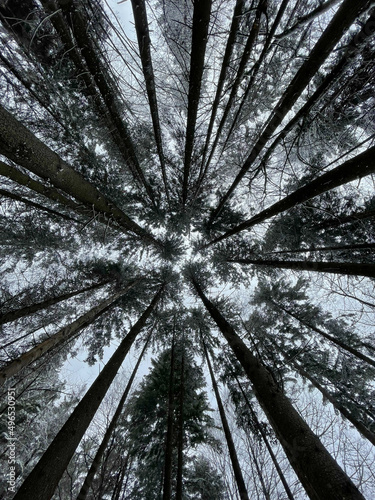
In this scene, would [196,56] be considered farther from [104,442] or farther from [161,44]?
[104,442]

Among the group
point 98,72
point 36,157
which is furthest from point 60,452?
point 98,72

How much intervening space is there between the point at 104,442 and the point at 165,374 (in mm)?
3396

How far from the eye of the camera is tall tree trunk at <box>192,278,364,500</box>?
2.09 m

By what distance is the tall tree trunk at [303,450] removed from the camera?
2.09 m

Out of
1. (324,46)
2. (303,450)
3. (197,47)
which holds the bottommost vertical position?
(303,450)

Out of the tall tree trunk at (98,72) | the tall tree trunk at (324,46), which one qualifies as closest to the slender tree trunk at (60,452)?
the tall tree trunk at (98,72)

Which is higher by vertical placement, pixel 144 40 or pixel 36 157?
pixel 144 40

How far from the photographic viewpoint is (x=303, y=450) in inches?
97.9

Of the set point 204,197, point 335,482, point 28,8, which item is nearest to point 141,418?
point 335,482

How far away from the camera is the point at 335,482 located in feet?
6.85

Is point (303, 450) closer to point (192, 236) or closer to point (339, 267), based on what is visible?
point (339, 267)

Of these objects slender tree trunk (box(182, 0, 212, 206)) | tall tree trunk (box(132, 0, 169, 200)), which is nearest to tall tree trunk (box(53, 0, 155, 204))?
tall tree trunk (box(132, 0, 169, 200))

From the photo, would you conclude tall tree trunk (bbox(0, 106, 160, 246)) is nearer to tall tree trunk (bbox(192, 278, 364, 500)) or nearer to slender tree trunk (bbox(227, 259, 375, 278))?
tall tree trunk (bbox(192, 278, 364, 500))

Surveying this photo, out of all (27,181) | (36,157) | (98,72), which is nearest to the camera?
→ (36,157)
